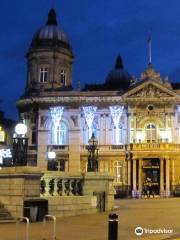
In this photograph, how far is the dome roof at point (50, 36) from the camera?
72.8 metres

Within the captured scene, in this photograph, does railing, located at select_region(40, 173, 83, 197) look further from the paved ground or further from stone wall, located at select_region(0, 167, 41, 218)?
the paved ground

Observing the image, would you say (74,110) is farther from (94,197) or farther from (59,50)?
(94,197)

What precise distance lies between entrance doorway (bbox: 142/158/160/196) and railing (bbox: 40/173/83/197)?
3693 centimetres

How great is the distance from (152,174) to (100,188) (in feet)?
121

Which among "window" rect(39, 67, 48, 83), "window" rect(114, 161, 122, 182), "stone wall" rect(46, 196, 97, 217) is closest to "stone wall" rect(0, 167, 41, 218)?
"stone wall" rect(46, 196, 97, 217)

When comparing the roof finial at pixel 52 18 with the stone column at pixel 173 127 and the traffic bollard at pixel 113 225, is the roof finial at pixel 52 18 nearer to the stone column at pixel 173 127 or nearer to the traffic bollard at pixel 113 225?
the stone column at pixel 173 127

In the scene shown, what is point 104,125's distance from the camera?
66.0 m

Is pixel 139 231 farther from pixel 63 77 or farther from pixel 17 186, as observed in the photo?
pixel 63 77

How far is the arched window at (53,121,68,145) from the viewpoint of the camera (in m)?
66.6

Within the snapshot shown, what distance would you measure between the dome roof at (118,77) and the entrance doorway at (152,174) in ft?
81.9

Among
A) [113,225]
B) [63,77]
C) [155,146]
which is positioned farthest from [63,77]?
[113,225]

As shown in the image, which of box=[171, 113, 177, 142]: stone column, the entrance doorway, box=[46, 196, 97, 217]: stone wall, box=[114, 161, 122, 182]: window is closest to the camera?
box=[46, 196, 97, 217]: stone wall

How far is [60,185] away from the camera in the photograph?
25.4 metres

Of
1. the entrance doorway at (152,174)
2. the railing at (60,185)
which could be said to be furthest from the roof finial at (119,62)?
→ the railing at (60,185)
